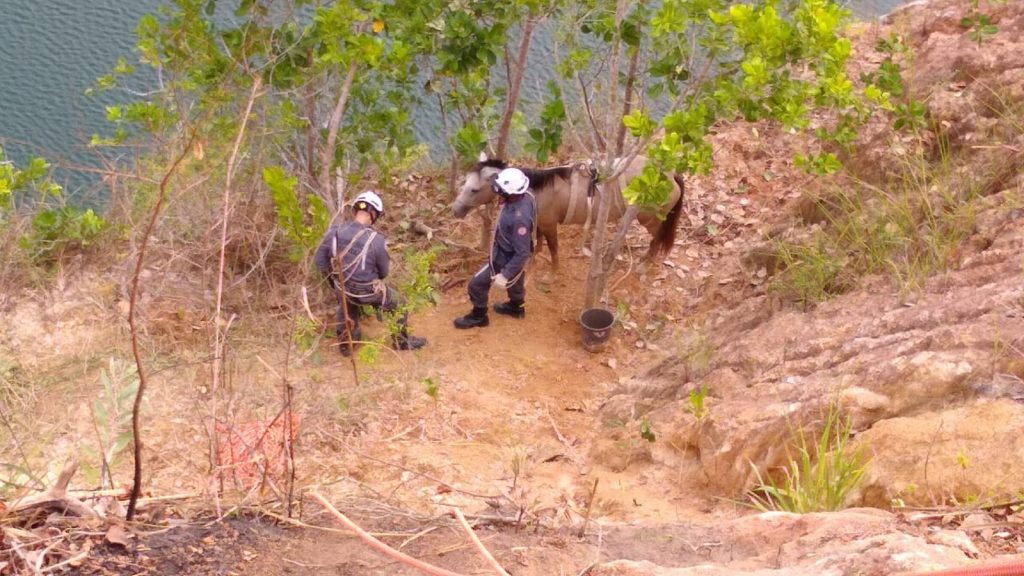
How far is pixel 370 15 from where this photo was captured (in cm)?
634

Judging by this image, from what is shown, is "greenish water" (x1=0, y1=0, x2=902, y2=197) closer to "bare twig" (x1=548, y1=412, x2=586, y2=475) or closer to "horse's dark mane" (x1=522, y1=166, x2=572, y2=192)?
"horse's dark mane" (x1=522, y1=166, x2=572, y2=192)

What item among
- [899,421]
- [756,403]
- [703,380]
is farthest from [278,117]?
Result: [899,421]

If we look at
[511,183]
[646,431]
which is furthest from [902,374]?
[511,183]

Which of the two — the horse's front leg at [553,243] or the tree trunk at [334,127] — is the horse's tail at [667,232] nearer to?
the horse's front leg at [553,243]

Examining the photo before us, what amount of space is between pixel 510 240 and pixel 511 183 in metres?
0.48

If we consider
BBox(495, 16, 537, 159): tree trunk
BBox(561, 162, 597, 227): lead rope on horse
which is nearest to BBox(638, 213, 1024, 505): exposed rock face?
BBox(561, 162, 597, 227): lead rope on horse

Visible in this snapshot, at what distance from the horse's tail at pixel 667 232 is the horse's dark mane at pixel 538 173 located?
98 cm

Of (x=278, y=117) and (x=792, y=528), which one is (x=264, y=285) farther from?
(x=792, y=528)

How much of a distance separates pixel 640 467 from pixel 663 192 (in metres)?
1.71

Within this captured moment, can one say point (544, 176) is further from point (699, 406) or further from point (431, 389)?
point (699, 406)

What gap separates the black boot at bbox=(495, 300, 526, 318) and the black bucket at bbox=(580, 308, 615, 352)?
2.02ft

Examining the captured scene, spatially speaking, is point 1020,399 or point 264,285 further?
point 264,285

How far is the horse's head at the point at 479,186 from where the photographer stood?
25.4ft

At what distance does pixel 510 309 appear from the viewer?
791cm
